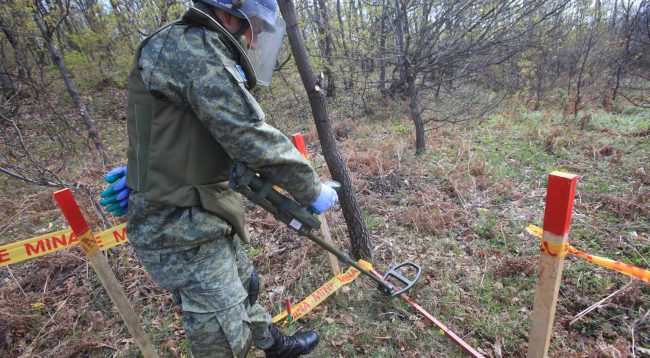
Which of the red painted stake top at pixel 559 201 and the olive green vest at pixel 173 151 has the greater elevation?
the olive green vest at pixel 173 151

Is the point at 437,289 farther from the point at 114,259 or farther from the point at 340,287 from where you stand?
the point at 114,259

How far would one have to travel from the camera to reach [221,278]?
6.01ft

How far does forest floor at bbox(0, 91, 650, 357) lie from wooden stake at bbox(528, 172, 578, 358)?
29.0 inches

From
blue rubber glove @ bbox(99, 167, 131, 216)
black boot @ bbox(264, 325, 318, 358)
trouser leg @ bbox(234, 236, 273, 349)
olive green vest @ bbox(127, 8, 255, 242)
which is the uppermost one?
olive green vest @ bbox(127, 8, 255, 242)

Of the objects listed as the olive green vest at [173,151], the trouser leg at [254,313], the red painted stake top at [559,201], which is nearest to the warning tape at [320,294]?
the trouser leg at [254,313]

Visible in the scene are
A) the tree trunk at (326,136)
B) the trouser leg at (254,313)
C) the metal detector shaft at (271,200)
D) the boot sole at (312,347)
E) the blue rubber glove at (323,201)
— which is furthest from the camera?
the tree trunk at (326,136)

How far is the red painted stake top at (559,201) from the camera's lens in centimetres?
145

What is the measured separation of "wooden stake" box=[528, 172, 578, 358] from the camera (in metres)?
1.49

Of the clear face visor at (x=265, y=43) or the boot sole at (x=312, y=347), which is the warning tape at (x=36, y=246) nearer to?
the clear face visor at (x=265, y=43)

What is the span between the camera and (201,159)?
1.66m

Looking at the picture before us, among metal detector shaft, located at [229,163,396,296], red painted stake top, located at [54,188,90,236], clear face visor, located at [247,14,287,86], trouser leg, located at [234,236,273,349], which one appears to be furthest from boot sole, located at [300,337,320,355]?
clear face visor, located at [247,14,287,86]

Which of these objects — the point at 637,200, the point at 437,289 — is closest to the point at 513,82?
the point at 637,200

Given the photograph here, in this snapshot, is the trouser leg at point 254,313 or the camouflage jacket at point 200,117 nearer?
the camouflage jacket at point 200,117

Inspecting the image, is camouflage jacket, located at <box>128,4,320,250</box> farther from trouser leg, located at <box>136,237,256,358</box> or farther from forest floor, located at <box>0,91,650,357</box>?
forest floor, located at <box>0,91,650,357</box>
